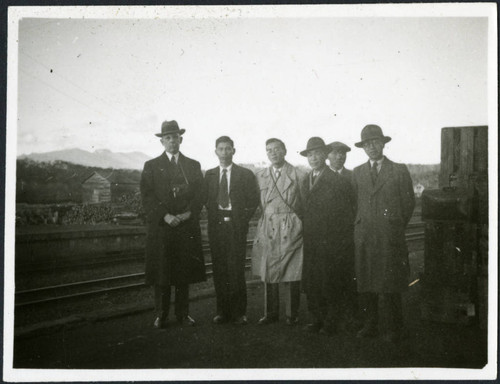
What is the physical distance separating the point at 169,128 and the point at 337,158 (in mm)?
1535

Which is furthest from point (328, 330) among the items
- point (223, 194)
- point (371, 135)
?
point (371, 135)

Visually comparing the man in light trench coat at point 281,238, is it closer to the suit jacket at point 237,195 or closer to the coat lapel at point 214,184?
the suit jacket at point 237,195

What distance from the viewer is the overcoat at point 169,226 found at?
153 inches

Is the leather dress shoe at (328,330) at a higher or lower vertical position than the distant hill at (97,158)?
lower

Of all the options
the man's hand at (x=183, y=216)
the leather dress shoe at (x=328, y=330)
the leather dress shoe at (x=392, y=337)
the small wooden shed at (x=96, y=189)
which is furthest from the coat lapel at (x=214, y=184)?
the leather dress shoe at (x=392, y=337)

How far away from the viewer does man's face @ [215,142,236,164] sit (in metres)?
3.95

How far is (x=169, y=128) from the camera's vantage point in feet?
13.0

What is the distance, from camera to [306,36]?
4070 mm

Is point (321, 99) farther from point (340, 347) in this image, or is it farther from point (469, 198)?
point (340, 347)

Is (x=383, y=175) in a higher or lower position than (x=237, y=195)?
higher

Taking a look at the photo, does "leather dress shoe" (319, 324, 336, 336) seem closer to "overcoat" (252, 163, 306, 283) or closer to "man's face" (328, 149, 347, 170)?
"overcoat" (252, 163, 306, 283)

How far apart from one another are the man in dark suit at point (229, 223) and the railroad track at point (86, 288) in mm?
239

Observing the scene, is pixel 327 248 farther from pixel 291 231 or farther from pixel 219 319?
pixel 219 319

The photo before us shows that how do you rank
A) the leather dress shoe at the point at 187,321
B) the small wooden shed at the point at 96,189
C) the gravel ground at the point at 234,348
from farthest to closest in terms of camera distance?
the small wooden shed at the point at 96,189
the leather dress shoe at the point at 187,321
the gravel ground at the point at 234,348
